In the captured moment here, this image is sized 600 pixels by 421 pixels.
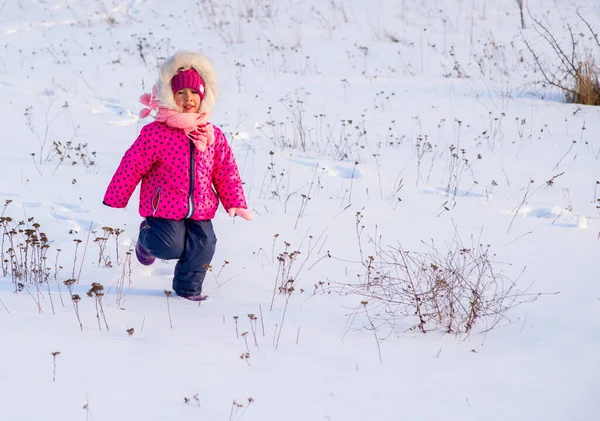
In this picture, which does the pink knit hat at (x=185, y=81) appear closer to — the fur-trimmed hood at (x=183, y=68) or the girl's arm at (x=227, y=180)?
the fur-trimmed hood at (x=183, y=68)

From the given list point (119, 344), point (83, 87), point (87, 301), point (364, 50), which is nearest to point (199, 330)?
point (119, 344)

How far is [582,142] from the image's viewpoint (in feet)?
24.4

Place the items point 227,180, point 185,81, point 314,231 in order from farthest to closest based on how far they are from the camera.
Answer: point 314,231 < point 227,180 < point 185,81

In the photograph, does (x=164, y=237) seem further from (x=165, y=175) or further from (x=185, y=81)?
(x=185, y=81)

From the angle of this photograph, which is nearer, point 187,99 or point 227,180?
point 187,99

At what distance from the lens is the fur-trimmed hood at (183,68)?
3582 mm

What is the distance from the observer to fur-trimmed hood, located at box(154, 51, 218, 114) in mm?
3582

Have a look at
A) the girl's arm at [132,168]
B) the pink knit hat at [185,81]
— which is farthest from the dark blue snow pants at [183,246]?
the pink knit hat at [185,81]

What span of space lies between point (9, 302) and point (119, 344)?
0.83 metres

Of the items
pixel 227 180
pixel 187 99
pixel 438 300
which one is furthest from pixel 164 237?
pixel 438 300

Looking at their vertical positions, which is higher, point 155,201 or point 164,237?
point 155,201

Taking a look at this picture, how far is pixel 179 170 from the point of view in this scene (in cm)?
364

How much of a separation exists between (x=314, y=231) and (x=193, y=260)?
4.63 feet

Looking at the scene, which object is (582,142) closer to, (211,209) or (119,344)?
(211,209)
